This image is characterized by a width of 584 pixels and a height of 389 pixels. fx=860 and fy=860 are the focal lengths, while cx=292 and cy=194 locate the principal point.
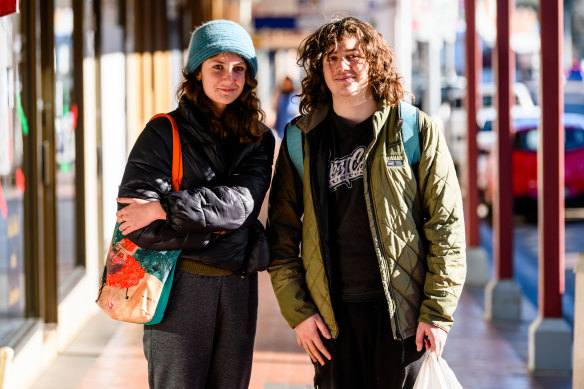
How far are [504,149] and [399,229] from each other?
455 cm

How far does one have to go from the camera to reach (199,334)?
116 inches

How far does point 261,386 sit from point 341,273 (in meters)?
2.30

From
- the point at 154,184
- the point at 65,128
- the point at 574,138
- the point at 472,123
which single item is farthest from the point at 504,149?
the point at 574,138

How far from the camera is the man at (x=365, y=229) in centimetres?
285

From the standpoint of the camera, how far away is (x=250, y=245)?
3.01m

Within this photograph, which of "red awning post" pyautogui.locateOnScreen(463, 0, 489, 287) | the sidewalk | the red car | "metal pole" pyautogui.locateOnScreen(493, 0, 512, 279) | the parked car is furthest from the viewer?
the parked car

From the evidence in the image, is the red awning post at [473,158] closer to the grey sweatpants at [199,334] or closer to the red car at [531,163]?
the red car at [531,163]

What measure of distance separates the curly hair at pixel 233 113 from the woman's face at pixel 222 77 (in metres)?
0.04

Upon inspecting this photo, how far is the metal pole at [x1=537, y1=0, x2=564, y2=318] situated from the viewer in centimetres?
557

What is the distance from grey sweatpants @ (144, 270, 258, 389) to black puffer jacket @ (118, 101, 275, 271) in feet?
0.29

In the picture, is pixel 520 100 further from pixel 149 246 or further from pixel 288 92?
pixel 149 246

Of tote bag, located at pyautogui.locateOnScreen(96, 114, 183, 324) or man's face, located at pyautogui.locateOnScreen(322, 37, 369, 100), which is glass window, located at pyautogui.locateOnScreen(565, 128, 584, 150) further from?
tote bag, located at pyautogui.locateOnScreen(96, 114, 183, 324)

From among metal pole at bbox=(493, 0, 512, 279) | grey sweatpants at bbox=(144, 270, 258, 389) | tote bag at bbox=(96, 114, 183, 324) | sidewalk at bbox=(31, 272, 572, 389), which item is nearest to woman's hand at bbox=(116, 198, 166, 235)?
tote bag at bbox=(96, 114, 183, 324)

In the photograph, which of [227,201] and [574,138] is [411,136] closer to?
[227,201]
